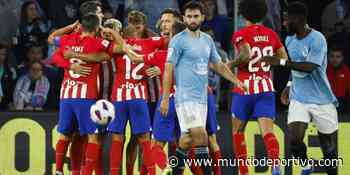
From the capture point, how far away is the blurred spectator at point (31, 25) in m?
17.6

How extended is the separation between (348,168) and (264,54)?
245 cm

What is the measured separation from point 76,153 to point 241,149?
1.92 metres

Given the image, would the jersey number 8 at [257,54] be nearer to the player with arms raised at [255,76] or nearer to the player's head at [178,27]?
the player with arms raised at [255,76]

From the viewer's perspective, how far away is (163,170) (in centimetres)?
1475

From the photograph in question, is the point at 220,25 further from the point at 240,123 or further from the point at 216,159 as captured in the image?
the point at 216,159

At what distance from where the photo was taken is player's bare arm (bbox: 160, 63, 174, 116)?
13.4m

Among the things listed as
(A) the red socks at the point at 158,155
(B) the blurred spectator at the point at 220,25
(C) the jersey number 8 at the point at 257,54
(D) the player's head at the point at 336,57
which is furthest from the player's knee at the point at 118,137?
(D) the player's head at the point at 336,57

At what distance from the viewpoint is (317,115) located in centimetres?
1464

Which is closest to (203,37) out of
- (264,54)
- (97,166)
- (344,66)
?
(264,54)

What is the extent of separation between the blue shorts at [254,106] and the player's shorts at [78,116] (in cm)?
163

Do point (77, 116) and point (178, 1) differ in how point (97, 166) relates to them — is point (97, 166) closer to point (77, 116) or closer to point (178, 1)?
point (77, 116)

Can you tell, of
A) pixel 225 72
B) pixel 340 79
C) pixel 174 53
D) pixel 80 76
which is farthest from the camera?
pixel 340 79

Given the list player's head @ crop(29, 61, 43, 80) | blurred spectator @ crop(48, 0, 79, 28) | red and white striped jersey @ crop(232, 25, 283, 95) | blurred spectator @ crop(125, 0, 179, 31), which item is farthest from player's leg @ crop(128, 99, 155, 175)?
blurred spectator @ crop(48, 0, 79, 28)

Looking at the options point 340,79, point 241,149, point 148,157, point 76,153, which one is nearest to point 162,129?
point 148,157
